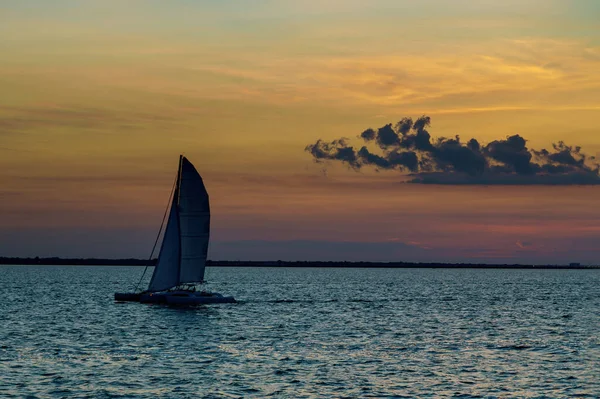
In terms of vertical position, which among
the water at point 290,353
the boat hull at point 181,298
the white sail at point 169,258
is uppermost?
the white sail at point 169,258

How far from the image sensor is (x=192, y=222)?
3780 inches

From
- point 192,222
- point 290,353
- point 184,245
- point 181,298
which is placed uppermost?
point 192,222

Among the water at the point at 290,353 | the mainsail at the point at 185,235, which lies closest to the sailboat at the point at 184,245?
the mainsail at the point at 185,235

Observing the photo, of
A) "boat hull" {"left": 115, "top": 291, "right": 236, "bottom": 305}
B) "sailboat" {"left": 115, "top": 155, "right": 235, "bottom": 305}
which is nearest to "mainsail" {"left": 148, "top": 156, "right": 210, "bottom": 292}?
"sailboat" {"left": 115, "top": 155, "right": 235, "bottom": 305}

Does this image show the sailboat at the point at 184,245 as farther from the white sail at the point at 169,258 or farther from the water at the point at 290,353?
the water at the point at 290,353

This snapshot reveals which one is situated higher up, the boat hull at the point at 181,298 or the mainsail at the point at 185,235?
the mainsail at the point at 185,235

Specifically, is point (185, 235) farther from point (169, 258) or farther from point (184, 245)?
point (169, 258)

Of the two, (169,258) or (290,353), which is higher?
(169,258)

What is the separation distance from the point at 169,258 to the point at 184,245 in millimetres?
2256

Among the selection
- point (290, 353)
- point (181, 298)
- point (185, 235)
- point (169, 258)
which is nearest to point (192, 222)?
point (185, 235)

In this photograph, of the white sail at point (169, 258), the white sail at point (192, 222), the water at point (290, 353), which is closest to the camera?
the water at point (290, 353)

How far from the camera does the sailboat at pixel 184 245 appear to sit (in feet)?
312

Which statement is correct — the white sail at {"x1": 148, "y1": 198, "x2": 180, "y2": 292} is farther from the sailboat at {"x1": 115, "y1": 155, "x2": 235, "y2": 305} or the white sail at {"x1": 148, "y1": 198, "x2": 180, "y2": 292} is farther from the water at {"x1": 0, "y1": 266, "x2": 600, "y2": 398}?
the water at {"x1": 0, "y1": 266, "x2": 600, "y2": 398}

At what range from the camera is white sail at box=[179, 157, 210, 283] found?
95.1 m
